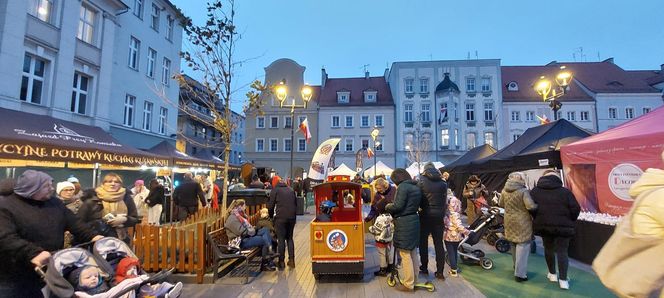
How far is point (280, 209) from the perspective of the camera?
6785mm

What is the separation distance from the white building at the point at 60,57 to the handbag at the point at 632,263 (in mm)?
17489

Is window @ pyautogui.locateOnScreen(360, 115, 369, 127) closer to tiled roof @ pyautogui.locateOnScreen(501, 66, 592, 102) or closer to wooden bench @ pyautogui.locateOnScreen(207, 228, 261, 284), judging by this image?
tiled roof @ pyautogui.locateOnScreen(501, 66, 592, 102)

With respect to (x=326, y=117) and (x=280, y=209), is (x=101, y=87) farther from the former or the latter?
(x=326, y=117)

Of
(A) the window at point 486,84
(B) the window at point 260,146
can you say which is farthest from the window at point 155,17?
(A) the window at point 486,84

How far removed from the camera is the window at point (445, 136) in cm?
4109

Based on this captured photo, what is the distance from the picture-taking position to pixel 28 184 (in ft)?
10.6

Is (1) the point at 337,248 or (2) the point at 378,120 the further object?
(2) the point at 378,120

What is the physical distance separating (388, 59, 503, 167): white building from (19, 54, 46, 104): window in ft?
112

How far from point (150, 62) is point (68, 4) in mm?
6918

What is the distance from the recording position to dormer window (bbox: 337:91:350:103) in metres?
44.2

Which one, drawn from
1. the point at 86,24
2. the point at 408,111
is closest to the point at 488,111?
the point at 408,111

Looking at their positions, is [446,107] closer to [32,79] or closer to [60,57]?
[60,57]

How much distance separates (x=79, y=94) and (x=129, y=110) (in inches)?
153

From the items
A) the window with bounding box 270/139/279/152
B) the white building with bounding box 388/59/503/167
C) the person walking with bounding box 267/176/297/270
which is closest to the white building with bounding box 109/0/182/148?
the person walking with bounding box 267/176/297/270
